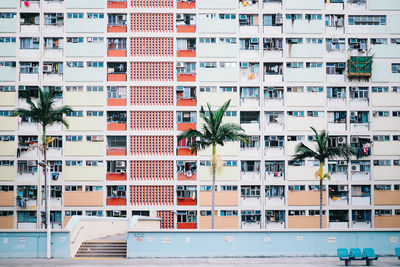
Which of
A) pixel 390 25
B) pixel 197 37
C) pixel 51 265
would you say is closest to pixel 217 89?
pixel 197 37

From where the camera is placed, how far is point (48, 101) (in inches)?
1266

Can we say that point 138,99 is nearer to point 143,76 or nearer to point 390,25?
point 143,76

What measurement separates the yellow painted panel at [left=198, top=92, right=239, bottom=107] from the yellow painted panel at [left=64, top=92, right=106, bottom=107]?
8602mm

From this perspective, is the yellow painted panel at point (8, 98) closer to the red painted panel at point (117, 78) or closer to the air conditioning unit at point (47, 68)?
the air conditioning unit at point (47, 68)

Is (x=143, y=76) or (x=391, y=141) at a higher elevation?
(x=143, y=76)

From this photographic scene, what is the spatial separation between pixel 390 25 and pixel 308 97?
32.7 feet

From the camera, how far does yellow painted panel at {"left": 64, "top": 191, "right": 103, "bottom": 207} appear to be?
124 feet

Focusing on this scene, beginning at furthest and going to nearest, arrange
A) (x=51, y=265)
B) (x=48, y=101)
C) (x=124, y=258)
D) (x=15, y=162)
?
(x=15, y=162), (x=48, y=101), (x=124, y=258), (x=51, y=265)

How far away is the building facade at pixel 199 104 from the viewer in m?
38.0

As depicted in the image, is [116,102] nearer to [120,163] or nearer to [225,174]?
[120,163]

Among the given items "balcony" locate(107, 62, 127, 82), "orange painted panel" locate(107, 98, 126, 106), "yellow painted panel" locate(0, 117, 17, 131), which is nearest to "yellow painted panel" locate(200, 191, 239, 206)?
"orange painted panel" locate(107, 98, 126, 106)

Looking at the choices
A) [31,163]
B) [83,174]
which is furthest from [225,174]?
[31,163]

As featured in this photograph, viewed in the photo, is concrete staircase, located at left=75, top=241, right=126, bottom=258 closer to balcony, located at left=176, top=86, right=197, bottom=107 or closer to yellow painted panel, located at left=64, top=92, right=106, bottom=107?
yellow painted panel, located at left=64, top=92, right=106, bottom=107

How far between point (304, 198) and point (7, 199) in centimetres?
2572
